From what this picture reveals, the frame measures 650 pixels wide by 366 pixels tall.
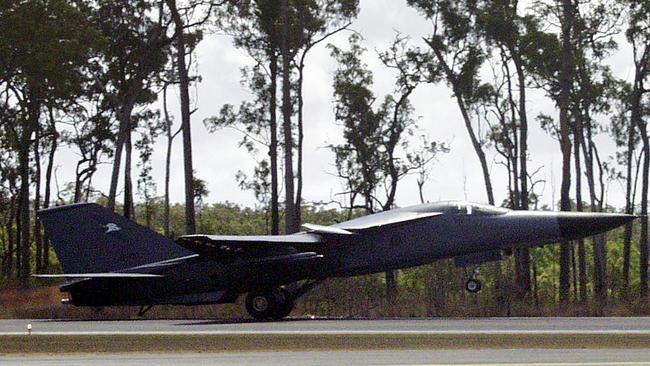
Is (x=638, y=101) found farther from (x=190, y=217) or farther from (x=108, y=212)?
(x=108, y=212)

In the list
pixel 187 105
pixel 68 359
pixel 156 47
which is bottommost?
pixel 68 359

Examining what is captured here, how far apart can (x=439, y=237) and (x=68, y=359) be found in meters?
11.6

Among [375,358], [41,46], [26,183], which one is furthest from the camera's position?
[26,183]

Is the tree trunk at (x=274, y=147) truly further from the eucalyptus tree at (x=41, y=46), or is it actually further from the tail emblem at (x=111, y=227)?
the tail emblem at (x=111, y=227)

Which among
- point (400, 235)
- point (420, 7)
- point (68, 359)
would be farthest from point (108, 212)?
point (420, 7)

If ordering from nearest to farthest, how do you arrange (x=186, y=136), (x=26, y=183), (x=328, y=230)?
(x=328, y=230)
(x=186, y=136)
(x=26, y=183)

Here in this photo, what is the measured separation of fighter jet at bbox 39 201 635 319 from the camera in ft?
76.8

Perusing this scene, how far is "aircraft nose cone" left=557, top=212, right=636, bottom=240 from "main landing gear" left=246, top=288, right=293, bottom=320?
18.4ft

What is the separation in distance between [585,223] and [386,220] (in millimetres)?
3946

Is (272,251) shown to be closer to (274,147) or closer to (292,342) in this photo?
(292,342)

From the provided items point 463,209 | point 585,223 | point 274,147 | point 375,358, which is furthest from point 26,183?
point 375,358

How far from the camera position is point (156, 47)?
167ft

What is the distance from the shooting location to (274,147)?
5072cm

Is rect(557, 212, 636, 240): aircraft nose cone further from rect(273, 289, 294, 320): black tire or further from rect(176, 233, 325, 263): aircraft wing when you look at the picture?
rect(273, 289, 294, 320): black tire
